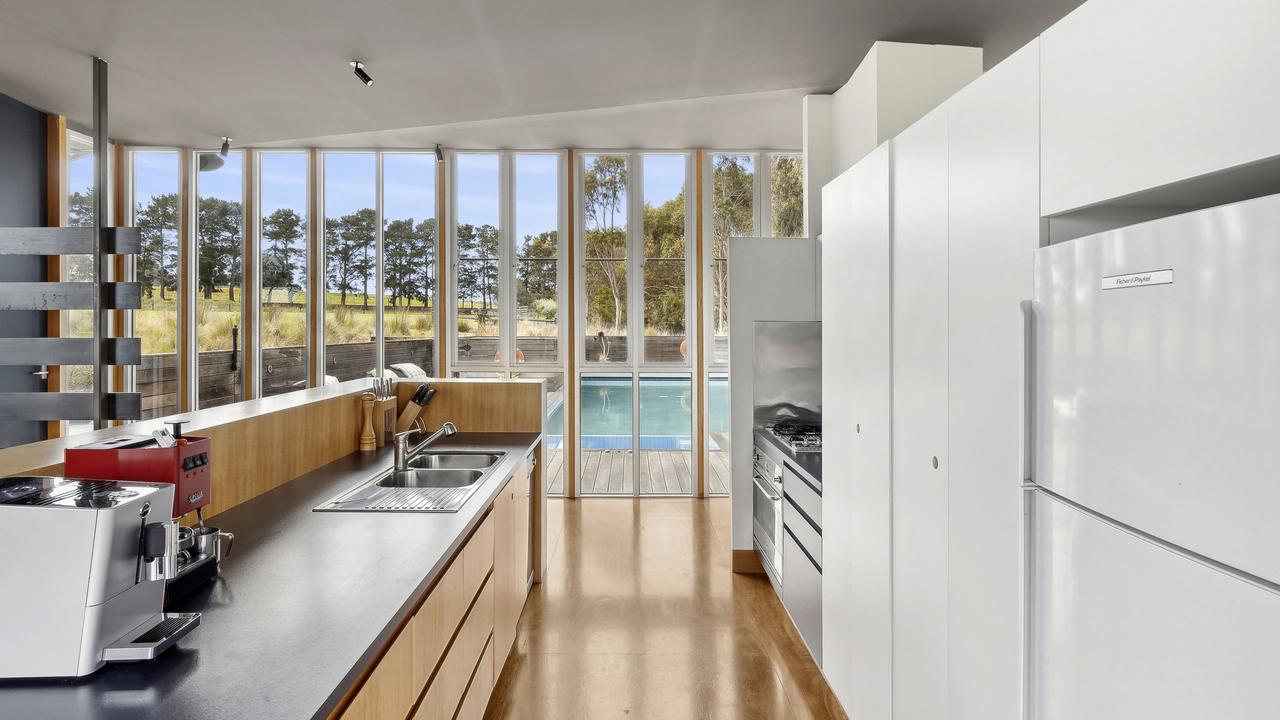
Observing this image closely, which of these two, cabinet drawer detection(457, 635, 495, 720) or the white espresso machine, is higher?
the white espresso machine

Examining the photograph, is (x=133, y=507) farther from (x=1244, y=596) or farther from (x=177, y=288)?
(x=177, y=288)

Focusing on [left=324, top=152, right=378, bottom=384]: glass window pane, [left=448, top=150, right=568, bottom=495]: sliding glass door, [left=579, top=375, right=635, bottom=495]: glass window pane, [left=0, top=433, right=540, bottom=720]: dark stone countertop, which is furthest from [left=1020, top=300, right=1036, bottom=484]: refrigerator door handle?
[left=324, top=152, right=378, bottom=384]: glass window pane

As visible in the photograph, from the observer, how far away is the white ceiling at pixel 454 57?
9.77 feet

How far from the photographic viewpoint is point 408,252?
5.70 meters

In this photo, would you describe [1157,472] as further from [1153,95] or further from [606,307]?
[606,307]

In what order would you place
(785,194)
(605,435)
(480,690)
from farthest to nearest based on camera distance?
(605,435), (785,194), (480,690)

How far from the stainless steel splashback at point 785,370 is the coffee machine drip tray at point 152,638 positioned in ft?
10.7

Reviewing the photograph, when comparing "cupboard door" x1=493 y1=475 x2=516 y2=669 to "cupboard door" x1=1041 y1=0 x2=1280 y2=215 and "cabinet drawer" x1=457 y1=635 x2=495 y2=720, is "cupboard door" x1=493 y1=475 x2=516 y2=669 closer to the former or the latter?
"cabinet drawer" x1=457 y1=635 x2=495 y2=720

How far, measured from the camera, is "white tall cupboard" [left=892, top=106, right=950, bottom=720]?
168cm

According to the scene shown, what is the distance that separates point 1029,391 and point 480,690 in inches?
77.0

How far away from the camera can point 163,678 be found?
1038 millimetres

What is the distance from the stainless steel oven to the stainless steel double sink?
4.82 ft

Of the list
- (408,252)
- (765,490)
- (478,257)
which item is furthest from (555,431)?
(765,490)

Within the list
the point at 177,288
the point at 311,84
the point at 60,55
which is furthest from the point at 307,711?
the point at 177,288
